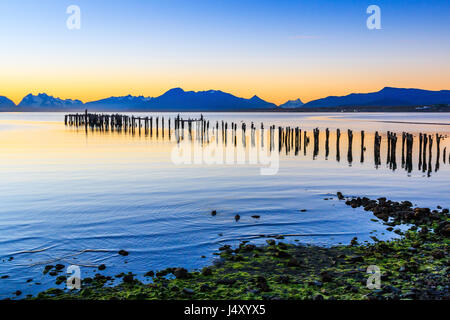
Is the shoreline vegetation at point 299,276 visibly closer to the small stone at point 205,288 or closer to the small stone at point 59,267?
the small stone at point 205,288

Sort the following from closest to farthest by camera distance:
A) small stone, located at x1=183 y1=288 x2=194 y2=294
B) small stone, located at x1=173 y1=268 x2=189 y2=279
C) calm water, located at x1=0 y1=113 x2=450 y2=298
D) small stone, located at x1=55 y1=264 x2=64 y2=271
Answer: small stone, located at x1=183 y1=288 x2=194 y2=294, small stone, located at x1=173 y1=268 x2=189 y2=279, small stone, located at x1=55 y1=264 x2=64 y2=271, calm water, located at x1=0 y1=113 x2=450 y2=298

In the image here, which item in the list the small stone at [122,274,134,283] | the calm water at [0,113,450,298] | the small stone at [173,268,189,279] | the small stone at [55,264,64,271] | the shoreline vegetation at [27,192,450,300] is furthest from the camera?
the calm water at [0,113,450,298]

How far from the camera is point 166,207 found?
13.9 meters

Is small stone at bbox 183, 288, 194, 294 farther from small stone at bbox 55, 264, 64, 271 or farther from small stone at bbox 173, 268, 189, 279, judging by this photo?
small stone at bbox 55, 264, 64, 271

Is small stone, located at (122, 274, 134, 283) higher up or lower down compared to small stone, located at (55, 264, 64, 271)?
higher up

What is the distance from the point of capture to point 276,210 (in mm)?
13281

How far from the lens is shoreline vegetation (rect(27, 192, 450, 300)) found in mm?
6562

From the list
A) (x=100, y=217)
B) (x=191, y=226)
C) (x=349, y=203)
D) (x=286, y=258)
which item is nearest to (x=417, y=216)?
(x=349, y=203)

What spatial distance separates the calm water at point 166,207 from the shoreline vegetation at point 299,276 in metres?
0.65

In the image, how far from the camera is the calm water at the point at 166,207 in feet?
29.9

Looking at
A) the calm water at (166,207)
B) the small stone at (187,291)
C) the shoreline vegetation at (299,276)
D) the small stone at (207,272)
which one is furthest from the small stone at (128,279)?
the small stone at (207,272)

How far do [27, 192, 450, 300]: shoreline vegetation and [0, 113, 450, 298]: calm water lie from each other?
0.65 metres

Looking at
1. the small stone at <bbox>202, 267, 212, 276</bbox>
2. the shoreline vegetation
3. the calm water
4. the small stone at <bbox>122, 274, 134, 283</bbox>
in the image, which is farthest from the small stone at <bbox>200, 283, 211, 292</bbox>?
the calm water
